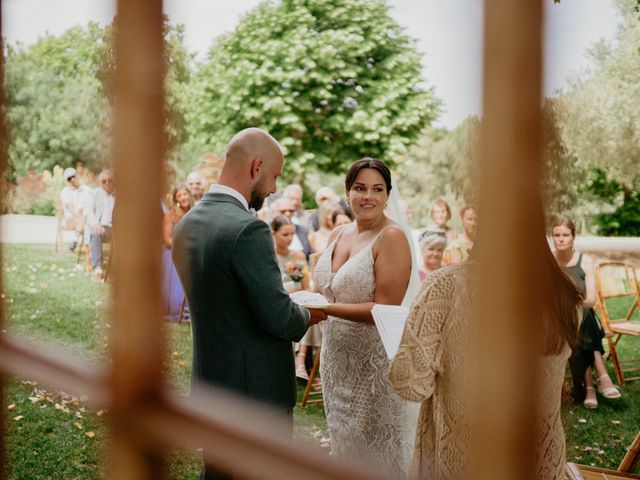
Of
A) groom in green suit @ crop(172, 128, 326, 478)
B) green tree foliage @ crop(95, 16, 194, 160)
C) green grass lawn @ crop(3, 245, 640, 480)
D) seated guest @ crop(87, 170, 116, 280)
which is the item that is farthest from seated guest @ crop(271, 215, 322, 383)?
green tree foliage @ crop(95, 16, 194, 160)

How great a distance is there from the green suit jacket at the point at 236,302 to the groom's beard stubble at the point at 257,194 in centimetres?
13

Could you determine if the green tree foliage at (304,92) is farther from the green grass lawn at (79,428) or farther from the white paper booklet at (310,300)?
the white paper booklet at (310,300)

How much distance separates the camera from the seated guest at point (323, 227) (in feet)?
18.8

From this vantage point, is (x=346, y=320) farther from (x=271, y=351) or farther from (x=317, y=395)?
(x=317, y=395)

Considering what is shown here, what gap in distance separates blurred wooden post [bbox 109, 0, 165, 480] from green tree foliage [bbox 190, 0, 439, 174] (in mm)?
13878

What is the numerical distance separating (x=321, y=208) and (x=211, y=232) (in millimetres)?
4027

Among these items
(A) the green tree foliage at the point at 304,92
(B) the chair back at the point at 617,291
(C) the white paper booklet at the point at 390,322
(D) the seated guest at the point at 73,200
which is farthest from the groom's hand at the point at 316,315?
(A) the green tree foliage at the point at 304,92

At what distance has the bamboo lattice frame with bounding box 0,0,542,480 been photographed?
304mm

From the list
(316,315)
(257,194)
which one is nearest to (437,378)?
(316,315)

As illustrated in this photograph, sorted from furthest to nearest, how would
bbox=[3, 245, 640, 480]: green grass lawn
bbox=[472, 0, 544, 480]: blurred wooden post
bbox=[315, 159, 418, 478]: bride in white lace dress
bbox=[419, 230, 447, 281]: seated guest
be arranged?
bbox=[419, 230, 447, 281]: seated guest
bbox=[3, 245, 640, 480]: green grass lawn
bbox=[315, 159, 418, 478]: bride in white lace dress
bbox=[472, 0, 544, 480]: blurred wooden post

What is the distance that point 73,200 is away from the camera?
25.3ft

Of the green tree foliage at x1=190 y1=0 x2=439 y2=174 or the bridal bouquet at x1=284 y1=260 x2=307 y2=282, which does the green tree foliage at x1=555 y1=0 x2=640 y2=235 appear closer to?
the bridal bouquet at x1=284 y1=260 x2=307 y2=282

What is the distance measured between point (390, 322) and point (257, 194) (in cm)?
63

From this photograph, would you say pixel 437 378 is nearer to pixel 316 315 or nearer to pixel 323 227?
pixel 316 315
